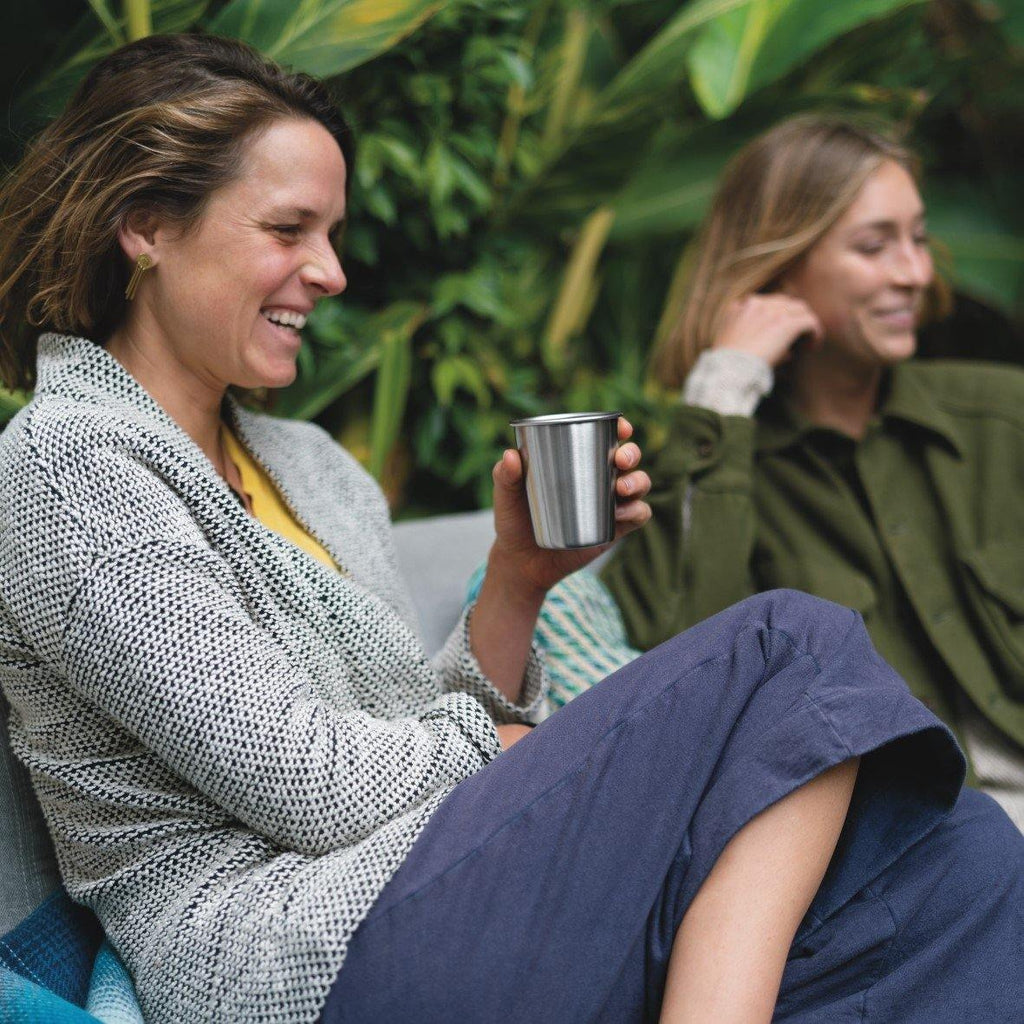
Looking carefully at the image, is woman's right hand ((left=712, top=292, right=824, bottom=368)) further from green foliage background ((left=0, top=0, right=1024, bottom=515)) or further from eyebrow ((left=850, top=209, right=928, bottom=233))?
green foliage background ((left=0, top=0, right=1024, bottom=515))

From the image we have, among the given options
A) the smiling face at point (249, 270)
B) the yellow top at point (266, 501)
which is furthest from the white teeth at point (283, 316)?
the yellow top at point (266, 501)

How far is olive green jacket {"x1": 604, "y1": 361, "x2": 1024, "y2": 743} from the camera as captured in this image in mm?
1790

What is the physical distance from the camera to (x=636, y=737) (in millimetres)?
1081

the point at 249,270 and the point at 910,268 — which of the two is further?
the point at 910,268

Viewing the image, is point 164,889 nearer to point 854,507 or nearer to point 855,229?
point 854,507

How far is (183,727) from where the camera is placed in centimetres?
106

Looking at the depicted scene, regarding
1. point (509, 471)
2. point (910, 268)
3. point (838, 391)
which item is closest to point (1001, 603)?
point (838, 391)

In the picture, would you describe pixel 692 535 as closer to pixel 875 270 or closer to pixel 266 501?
pixel 875 270

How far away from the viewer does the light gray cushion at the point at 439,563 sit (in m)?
1.82

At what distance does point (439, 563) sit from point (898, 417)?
2.73ft

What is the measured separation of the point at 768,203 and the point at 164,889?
1.53 metres

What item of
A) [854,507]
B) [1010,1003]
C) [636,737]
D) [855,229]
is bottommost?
[1010,1003]

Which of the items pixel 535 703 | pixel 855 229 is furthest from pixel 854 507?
pixel 535 703

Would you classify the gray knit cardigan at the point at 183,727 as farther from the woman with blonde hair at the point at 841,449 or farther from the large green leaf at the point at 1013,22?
the large green leaf at the point at 1013,22
